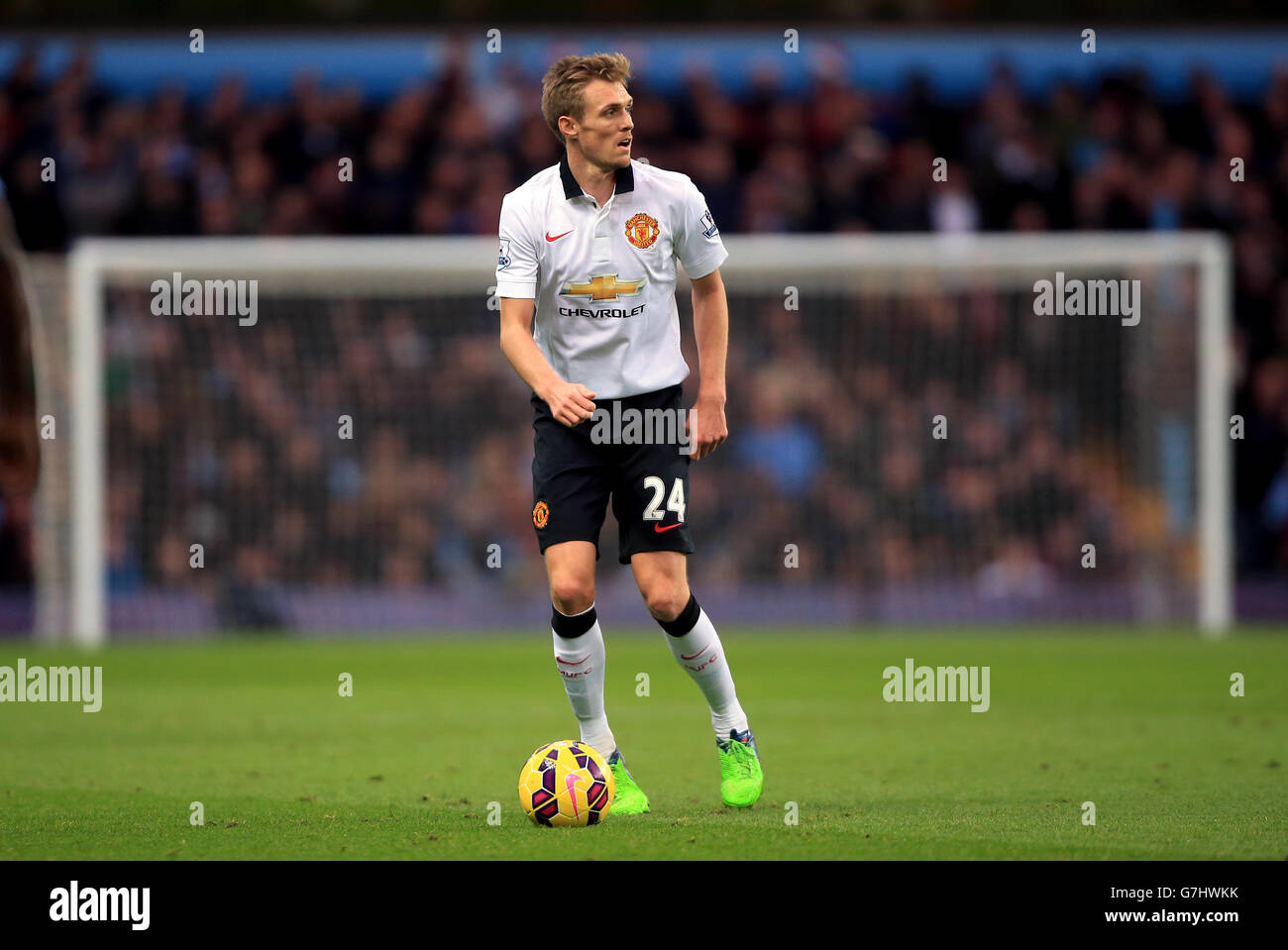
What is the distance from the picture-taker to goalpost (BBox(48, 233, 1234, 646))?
598 inches

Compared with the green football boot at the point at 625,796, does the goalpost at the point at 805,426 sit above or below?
above

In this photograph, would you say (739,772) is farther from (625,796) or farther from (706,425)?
(706,425)

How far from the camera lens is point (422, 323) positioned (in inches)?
631

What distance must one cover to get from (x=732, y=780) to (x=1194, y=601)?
10.0m

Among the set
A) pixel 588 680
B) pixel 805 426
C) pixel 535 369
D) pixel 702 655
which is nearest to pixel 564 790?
pixel 588 680

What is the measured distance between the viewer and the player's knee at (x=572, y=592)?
6020mm

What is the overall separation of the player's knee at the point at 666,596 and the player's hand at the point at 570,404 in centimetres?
70

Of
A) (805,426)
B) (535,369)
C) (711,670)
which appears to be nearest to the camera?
(535,369)

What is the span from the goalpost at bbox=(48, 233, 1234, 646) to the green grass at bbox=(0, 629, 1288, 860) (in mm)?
1712

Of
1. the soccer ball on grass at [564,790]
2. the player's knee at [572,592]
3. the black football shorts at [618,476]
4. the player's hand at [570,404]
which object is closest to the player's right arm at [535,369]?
the player's hand at [570,404]

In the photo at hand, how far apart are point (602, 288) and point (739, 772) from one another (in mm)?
1793

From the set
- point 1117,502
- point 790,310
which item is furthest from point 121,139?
point 1117,502

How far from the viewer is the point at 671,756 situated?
7.89 m

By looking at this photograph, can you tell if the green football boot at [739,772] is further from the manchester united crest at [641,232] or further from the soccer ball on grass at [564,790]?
the manchester united crest at [641,232]
